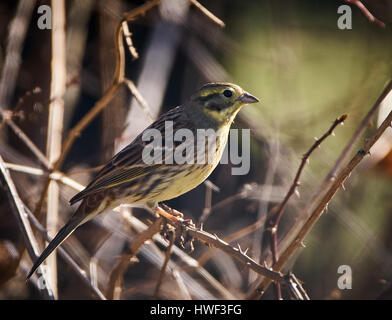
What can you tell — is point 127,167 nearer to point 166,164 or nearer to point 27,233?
point 166,164

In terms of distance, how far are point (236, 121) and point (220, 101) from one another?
3.26 ft

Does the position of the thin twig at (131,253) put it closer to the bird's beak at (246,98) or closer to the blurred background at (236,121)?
the blurred background at (236,121)

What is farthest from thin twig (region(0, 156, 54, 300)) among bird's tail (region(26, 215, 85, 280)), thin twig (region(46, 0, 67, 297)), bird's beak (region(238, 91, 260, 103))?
bird's beak (region(238, 91, 260, 103))

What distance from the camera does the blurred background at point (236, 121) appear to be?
3652 millimetres

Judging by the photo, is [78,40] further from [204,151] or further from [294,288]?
[294,288]

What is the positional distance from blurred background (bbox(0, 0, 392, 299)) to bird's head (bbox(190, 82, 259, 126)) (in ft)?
1.78

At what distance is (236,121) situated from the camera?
13.5 feet

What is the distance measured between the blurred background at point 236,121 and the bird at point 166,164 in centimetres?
24

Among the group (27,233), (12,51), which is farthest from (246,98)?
(12,51)

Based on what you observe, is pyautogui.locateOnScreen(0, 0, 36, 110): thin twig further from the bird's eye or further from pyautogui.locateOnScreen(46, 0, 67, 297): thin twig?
the bird's eye

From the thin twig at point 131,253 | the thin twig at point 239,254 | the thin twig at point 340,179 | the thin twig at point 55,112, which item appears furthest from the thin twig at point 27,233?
the thin twig at point 340,179

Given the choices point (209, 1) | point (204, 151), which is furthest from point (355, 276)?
point (209, 1)

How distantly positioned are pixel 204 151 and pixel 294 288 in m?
1.26

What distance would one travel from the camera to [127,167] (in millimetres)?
3076
